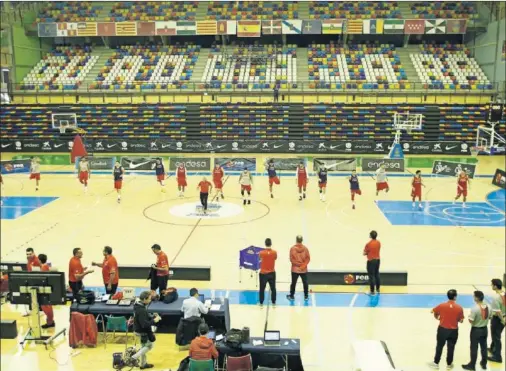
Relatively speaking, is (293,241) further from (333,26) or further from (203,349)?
(333,26)

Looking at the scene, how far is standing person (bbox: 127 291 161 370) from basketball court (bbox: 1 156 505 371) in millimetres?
503

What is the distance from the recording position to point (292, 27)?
141ft

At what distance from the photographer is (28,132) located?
39625 millimetres

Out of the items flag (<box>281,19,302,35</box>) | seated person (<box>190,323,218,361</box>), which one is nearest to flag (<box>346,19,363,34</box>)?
flag (<box>281,19,302,35</box>)

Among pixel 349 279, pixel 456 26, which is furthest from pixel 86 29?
pixel 349 279

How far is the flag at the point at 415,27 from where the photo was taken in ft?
138

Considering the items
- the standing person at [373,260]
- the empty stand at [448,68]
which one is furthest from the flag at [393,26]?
the standing person at [373,260]

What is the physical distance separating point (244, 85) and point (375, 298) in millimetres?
30214

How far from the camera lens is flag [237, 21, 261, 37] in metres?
41.4

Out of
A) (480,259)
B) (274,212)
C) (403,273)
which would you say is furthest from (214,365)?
(274,212)

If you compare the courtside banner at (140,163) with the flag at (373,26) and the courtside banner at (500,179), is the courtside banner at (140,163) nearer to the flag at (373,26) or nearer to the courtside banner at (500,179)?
the courtside banner at (500,179)

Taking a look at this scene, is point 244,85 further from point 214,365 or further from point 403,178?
point 214,365

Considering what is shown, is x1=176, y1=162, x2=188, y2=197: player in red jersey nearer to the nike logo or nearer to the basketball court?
the basketball court

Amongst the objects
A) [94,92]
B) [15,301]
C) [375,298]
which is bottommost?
[375,298]
